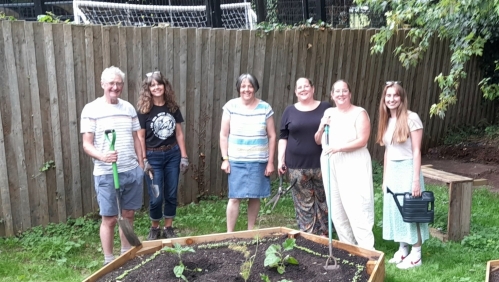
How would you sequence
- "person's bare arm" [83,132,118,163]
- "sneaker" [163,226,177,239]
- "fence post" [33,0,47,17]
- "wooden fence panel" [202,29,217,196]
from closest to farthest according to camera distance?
1. "person's bare arm" [83,132,118,163]
2. "sneaker" [163,226,177,239]
3. "wooden fence panel" [202,29,217,196]
4. "fence post" [33,0,47,17]

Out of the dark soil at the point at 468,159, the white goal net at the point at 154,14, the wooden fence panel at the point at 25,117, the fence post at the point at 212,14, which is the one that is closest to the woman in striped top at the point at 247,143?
the wooden fence panel at the point at 25,117

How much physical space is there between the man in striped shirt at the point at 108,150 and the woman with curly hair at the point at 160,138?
0.36m

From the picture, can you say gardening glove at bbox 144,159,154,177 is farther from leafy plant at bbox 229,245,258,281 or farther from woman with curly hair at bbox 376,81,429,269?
woman with curly hair at bbox 376,81,429,269

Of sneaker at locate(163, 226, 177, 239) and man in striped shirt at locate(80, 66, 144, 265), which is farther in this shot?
sneaker at locate(163, 226, 177, 239)

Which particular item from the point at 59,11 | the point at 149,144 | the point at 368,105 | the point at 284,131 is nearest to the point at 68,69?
the point at 149,144

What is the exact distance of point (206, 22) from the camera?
802cm

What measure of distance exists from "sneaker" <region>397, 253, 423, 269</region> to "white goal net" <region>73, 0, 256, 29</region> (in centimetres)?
475

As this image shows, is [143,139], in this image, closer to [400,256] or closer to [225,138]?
[225,138]

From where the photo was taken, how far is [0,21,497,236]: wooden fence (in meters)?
5.12

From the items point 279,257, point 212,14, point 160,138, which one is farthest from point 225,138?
point 212,14

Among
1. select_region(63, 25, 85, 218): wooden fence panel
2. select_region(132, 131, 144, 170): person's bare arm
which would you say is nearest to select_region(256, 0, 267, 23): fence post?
select_region(63, 25, 85, 218): wooden fence panel

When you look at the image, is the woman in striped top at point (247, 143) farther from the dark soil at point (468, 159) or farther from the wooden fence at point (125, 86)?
the dark soil at point (468, 159)

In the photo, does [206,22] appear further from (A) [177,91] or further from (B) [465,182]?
(B) [465,182]

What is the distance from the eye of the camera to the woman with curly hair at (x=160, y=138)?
4.88m
